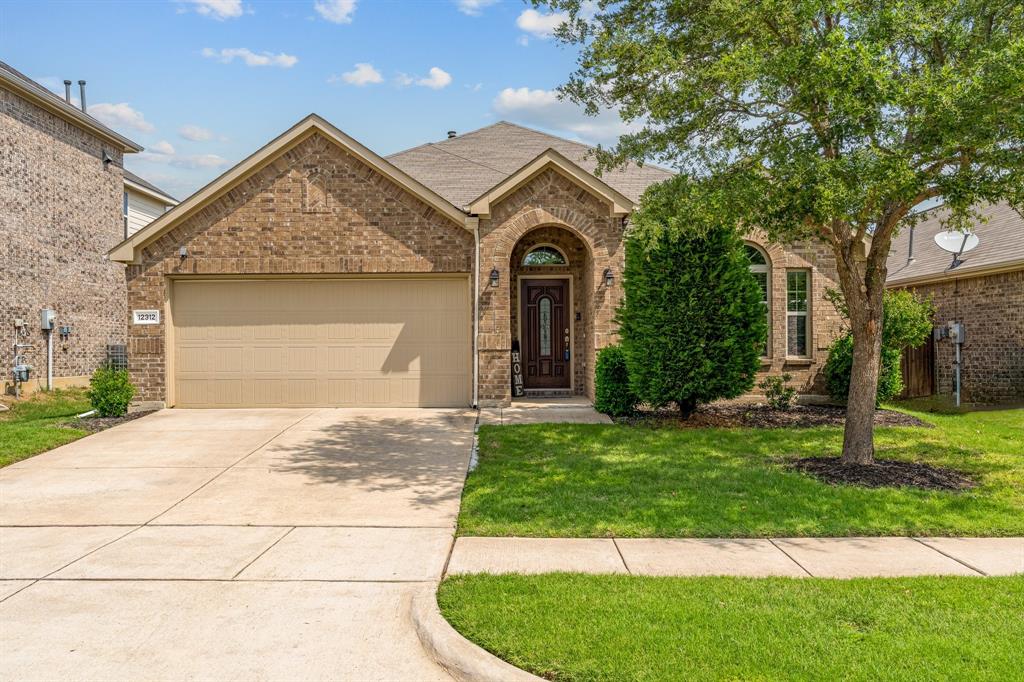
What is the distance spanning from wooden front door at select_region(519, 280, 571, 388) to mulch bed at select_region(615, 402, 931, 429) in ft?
9.69

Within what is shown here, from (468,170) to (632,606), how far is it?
13941mm

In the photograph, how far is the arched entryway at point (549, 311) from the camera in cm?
1472

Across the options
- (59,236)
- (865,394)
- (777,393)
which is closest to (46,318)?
(59,236)

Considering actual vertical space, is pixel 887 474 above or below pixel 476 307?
below

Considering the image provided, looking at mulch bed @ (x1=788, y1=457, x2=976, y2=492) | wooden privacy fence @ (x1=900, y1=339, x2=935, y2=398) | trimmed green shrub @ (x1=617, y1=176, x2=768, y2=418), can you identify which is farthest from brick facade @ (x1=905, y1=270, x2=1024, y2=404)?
mulch bed @ (x1=788, y1=457, x2=976, y2=492)

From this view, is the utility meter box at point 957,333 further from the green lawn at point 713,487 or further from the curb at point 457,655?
the curb at point 457,655

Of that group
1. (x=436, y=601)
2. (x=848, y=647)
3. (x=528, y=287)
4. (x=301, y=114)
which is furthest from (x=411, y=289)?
(x=848, y=647)

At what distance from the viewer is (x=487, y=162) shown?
56.5ft

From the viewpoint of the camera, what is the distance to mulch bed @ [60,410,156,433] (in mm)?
11336

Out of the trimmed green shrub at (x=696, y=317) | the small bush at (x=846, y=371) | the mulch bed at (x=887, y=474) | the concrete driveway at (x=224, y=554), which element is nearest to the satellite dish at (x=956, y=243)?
the small bush at (x=846, y=371)

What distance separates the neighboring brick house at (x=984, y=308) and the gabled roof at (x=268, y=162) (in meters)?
9.13

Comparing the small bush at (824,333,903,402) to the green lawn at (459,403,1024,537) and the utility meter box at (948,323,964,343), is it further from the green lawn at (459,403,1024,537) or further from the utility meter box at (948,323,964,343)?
the utility meter box at (948,323,964,343)

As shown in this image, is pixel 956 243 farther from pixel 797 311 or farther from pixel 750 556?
pixel 750 556

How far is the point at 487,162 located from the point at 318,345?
268 inches
